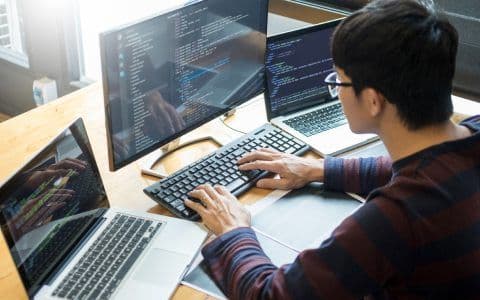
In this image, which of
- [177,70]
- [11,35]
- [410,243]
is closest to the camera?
[410,243]

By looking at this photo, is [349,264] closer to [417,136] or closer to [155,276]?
[417,136]

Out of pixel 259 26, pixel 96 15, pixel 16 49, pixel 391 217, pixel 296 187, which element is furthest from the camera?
pixel 16 49

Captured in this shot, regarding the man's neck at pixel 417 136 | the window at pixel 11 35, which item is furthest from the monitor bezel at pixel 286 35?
the window at pixel 11 35

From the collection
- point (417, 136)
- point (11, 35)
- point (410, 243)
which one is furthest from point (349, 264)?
point (11, 35)

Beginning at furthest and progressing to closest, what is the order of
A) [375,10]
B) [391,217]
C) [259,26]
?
1. [259,26]
2. [375,10]
3. [391,217]

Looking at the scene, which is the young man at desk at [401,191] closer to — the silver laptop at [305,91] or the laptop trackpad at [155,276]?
the laptop trackpad at [155,276]

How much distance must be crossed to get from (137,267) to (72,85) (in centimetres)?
165

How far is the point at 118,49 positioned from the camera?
1.24 meters

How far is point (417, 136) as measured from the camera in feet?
3.47

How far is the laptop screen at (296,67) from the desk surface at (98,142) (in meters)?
0.11

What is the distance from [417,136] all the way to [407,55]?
0.50ft

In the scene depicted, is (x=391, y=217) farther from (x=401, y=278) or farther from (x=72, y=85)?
(x=72, y=85)

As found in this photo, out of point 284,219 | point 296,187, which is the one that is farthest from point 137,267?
point 296,187

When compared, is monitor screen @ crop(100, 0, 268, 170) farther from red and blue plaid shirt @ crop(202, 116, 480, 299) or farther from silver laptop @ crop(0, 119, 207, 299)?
red and blue plaid shirt @ crop(202, 116, 480, 299)
